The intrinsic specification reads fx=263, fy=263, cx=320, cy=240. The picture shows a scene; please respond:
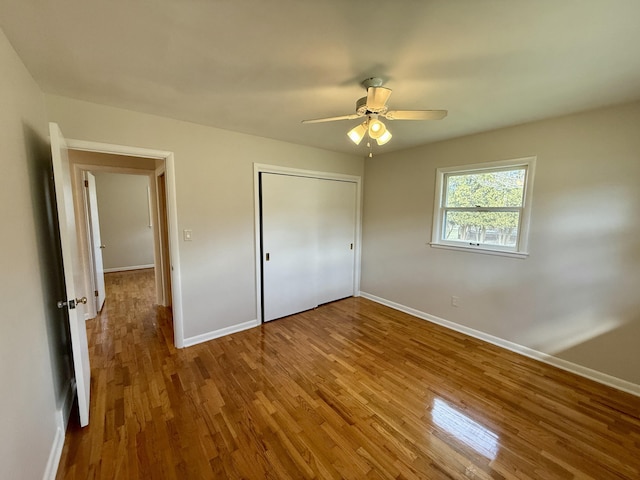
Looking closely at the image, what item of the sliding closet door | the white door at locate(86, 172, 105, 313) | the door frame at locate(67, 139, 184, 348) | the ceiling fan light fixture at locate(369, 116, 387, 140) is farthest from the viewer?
the sliding closet door

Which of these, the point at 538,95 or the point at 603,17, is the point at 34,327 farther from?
the point at 538,95

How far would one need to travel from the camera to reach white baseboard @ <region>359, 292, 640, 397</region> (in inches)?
85.7

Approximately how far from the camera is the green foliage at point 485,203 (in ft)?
8.95

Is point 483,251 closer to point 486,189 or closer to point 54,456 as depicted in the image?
point 486,189

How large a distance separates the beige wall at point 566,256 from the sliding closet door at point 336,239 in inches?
45.5

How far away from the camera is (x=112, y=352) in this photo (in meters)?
2.65

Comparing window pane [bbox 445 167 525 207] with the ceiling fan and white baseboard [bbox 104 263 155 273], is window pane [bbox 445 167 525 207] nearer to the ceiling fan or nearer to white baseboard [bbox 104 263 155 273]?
the ceiling fan

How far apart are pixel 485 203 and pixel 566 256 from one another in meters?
0.88

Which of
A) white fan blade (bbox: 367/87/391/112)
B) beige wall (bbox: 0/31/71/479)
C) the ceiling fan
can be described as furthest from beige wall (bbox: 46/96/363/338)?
white fan blade (bbox: 367/87/391/112)

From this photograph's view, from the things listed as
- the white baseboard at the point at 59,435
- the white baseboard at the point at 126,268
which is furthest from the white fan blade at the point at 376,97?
the white baseboard at the point at 126,268

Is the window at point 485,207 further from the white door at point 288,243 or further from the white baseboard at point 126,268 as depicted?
the white baseboard at point 126,268

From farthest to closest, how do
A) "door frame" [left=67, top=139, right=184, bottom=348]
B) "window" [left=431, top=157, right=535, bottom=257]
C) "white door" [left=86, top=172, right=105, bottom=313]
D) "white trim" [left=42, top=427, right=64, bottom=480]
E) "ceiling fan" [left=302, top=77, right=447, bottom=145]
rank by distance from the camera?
"white door" [left=86, top=172, right=105, bottom=313] → "window" [left=431, top=157, right=535, bottom=257] → "door frame" [left=67, top=139, right=184, bottom=348] → "ceiling fan" [left=302, top=77, right=447, bottom=145] → "white trim" [left=42, top=427, right=64, bottom=480]

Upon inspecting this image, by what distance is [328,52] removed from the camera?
1.43 m

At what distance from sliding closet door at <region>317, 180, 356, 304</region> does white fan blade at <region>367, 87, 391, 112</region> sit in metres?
2.02
